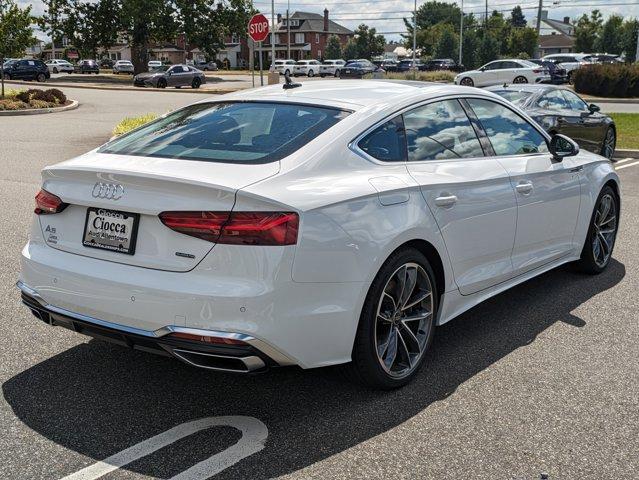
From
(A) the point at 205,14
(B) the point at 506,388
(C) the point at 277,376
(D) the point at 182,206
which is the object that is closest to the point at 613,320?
(B) the point at 506,388

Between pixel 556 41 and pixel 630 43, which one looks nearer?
pixel 630 43

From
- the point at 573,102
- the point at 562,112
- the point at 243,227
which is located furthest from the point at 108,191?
the point at 573,102

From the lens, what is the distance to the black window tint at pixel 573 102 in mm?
13844

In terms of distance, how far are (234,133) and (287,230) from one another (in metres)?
0.97

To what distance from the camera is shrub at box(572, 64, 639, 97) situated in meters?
35.1

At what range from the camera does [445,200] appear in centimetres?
425

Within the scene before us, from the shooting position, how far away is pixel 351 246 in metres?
3.59

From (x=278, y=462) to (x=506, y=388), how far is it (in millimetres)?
1459

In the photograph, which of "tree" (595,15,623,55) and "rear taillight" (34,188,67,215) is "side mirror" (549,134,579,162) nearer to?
"rear taillight" (34,188,67,215)

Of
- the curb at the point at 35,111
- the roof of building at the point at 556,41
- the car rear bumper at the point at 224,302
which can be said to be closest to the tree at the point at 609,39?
the roof of building at the point at 556,41

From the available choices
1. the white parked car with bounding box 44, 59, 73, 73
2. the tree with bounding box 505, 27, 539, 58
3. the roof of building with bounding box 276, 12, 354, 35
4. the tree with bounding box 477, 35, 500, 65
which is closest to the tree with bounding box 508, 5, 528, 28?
the roof of building with bounding box 276, 12, 354, 35

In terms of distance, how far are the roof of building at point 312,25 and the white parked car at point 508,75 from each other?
3436 inches

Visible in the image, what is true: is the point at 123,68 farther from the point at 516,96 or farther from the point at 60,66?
the point at 516,96

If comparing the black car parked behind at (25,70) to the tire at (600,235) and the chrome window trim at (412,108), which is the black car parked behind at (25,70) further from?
the chrome window trim at (412,108)
